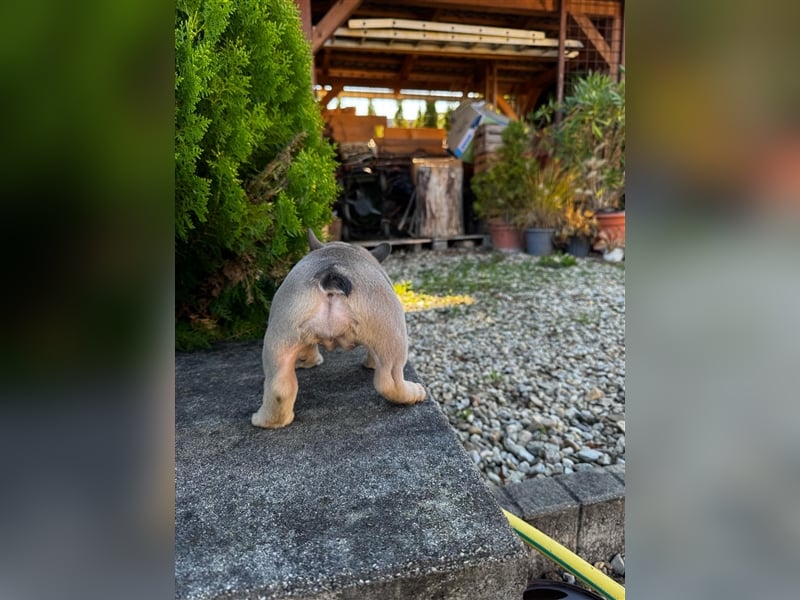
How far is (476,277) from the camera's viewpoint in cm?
621

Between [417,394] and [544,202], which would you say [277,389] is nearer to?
[417,394]

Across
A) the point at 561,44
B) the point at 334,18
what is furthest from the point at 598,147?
the point at 334,18

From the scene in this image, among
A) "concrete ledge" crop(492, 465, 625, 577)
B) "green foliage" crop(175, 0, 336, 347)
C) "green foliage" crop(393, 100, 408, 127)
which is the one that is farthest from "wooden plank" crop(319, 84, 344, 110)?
"concrete ledge" crop(492, 465, 625, 577)

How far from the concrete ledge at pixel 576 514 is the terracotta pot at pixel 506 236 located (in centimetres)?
623

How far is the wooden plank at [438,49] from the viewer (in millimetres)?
7927

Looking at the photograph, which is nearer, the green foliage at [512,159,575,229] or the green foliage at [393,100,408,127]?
the green foliage at [512,159,575,229]

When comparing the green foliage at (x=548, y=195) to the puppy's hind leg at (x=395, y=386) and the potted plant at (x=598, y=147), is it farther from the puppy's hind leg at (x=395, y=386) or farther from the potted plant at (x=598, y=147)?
the puppy's hind leg at (x=395, y=386)

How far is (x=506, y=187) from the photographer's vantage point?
7711 millimetres

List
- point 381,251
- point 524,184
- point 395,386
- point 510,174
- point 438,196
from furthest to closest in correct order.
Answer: point 438,196 < point 510,174 < point 524,184 < point 381,251 < point 395,386

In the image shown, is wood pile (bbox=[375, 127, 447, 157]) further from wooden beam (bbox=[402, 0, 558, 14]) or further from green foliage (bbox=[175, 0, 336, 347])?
green foliage (bbox=[175, 0, 336, 347])

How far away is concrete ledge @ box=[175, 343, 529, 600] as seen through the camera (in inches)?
46.1

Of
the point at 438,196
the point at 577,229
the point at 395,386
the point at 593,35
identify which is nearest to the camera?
the point at 395,386

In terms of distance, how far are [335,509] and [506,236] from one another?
696cm
